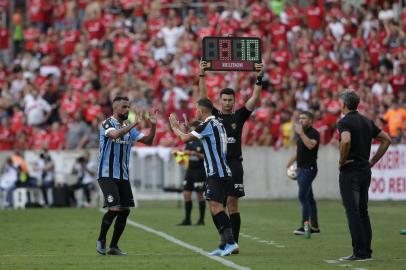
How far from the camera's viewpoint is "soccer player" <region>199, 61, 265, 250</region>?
15.5 metres

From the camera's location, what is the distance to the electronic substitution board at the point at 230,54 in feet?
50.9

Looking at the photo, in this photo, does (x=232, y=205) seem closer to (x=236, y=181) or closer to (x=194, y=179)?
(x=236, y=181)

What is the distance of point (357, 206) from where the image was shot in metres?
14.2

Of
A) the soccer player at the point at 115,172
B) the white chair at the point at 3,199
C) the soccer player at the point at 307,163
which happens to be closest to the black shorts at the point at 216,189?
the soccer player at the point at 115,172

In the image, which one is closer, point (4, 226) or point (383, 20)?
point (4, 226)

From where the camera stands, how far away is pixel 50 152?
1241 inches

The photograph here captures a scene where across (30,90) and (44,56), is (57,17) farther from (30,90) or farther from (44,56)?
(30,90)

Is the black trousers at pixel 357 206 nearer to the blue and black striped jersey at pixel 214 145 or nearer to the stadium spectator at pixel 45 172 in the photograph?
the blue and black striped jersey at pixel 214 145

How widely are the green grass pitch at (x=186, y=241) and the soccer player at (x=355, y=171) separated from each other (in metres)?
0.33

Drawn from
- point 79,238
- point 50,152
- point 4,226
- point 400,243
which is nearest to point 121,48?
point 50,152

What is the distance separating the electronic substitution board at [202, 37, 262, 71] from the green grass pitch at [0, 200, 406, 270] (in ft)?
8.19

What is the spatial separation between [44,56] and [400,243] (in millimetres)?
20352

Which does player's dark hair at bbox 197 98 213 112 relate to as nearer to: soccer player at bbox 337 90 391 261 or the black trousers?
soccer player at bbox 337 90 391 261

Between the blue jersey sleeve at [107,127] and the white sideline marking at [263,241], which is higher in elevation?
the blue jersey sleeve at [107,127]
